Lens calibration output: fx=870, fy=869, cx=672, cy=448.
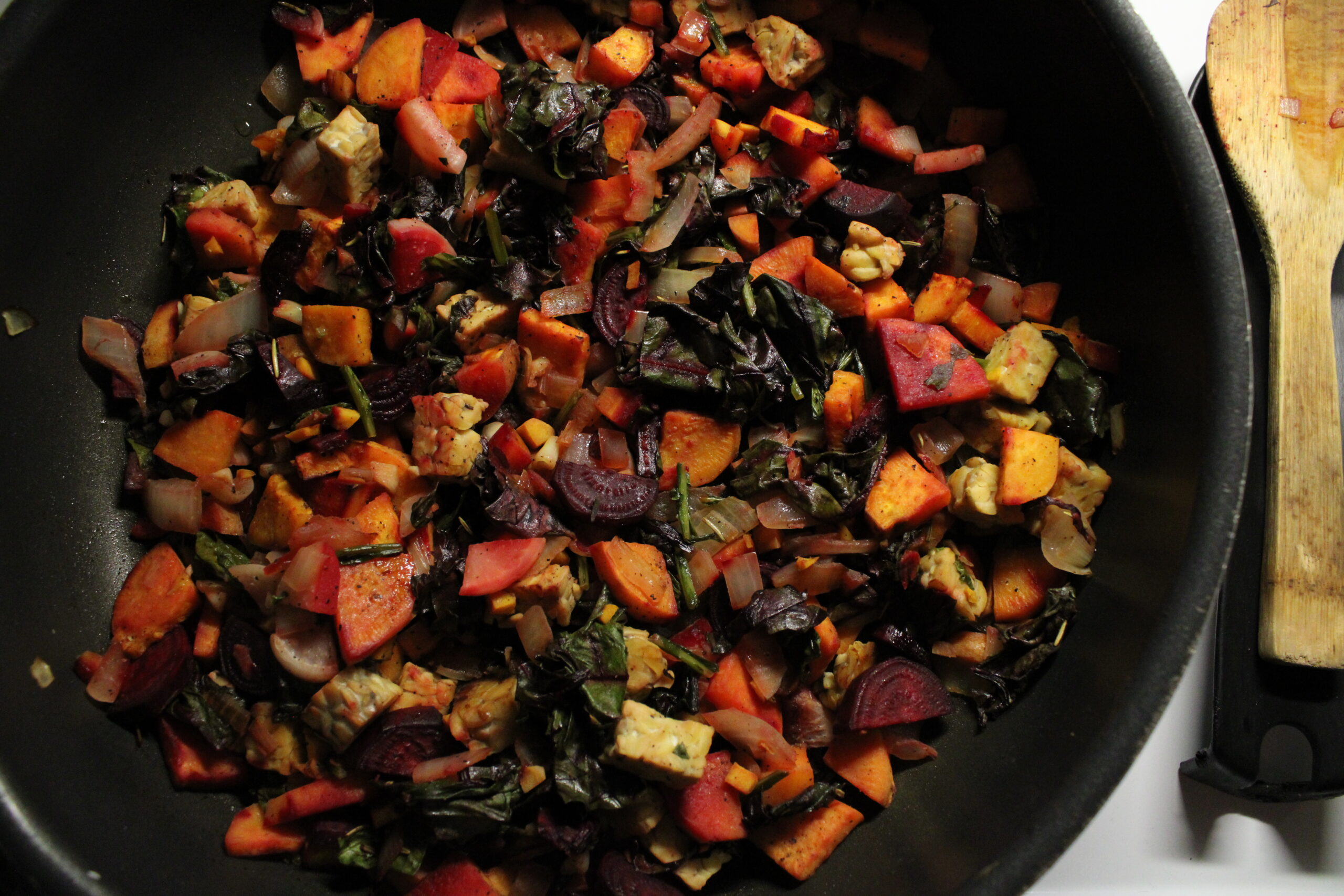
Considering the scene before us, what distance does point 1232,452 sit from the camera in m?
2.37

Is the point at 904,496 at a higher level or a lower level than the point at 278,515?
higher

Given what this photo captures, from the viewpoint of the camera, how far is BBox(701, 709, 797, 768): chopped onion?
281 cm

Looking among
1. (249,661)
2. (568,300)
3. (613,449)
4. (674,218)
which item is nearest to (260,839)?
(249,661)

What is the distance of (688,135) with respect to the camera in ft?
10.4

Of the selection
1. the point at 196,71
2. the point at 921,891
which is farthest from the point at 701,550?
the point at 196,71

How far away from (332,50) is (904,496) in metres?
2.59

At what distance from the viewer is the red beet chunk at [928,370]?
2.93 metres

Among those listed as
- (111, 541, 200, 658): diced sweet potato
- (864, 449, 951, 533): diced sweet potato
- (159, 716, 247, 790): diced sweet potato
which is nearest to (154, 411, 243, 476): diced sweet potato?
(111, 541, 200, 658): diced sweet potato

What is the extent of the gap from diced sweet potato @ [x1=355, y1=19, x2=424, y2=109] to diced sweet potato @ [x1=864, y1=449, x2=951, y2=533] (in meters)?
2.09

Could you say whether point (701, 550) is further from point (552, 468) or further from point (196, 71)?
point (196, 71)

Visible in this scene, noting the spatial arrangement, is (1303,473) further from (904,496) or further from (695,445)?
(695,445)

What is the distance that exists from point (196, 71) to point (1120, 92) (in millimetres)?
3091

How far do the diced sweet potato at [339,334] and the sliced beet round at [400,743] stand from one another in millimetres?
1182

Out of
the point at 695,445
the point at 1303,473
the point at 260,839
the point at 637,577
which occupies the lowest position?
the point at 260,839
